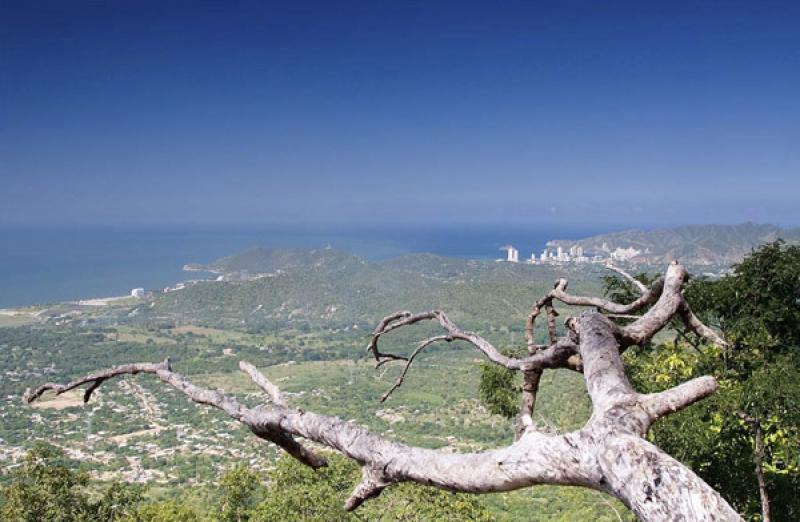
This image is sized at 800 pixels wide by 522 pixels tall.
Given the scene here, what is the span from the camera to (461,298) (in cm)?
7431

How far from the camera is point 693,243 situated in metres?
123

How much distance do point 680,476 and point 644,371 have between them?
7215mm

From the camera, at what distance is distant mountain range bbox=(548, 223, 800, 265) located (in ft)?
364

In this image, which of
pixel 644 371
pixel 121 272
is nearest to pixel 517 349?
pixel 644 371

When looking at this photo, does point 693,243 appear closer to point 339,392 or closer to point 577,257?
point 577,257

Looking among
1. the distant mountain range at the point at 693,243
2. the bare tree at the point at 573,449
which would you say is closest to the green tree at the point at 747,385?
the bare tree at the point at 573,449

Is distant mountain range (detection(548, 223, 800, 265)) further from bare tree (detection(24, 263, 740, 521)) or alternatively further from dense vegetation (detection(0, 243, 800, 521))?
bare tree (detection(24, 263, 740, 521))

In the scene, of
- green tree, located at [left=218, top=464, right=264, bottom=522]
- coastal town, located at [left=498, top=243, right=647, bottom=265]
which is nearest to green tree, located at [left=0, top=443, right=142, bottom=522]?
green tree, located at [left=218, top=464, right=264, bottom=522]

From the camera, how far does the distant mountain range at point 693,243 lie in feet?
364

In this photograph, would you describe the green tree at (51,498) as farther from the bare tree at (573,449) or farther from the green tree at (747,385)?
the green tree at (747,385)

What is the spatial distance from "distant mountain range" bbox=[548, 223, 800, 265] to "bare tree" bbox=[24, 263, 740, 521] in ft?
362

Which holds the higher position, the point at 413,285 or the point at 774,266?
the point at 774,266

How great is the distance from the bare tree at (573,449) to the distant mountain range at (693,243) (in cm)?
11034

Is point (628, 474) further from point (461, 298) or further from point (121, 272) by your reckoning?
point (121, 272)
